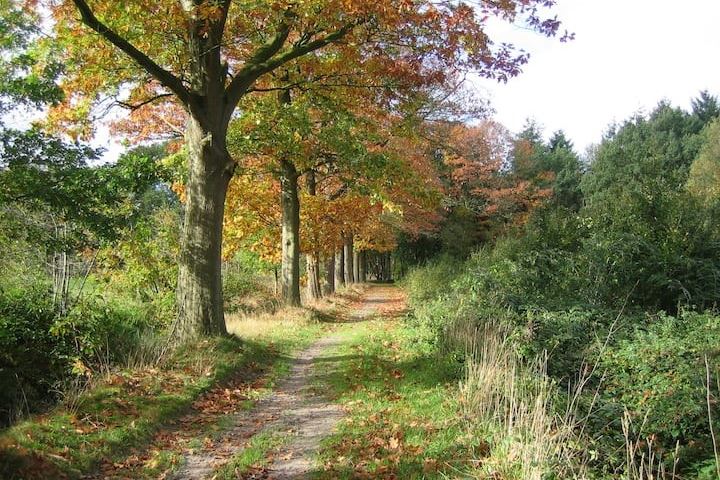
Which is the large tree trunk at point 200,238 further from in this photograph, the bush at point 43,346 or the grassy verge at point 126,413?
the bush at point 43,346

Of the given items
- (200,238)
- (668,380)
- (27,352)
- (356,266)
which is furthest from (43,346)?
(356,266)

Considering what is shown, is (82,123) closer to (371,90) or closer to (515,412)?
(371,90)

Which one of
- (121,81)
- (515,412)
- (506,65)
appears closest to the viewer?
(515,412)

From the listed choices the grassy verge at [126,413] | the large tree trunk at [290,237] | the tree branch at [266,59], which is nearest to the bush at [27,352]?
the grassy verge at [126,413]

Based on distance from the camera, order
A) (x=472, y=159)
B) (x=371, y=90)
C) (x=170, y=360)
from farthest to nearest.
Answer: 1. (x=472, y=159)
2. (x=371, y=90)
3. (x=170, y=360)

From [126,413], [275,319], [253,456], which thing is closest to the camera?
[253,456]

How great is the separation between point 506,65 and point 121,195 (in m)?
7.56

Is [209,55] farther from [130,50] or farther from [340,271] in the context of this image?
[340,271]

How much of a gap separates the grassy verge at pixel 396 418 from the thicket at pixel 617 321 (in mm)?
622

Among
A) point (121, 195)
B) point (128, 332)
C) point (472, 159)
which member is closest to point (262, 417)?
point (128, 332)

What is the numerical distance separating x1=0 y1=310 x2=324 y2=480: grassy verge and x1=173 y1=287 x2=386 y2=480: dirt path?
32 centimetres

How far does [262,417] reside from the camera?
25.0ft

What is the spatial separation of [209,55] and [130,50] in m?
1.70

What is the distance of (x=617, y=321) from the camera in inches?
379
